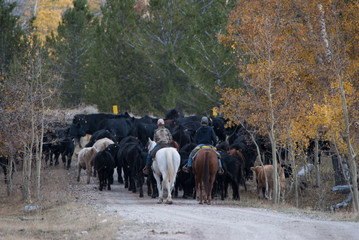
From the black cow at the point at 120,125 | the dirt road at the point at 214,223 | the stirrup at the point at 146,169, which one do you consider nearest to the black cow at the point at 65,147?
the black cow at the point at 120,125

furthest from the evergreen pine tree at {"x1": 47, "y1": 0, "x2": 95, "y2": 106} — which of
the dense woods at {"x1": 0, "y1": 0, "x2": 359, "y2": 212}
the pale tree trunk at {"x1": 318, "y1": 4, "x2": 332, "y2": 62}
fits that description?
the pale tree trunk at {"x1": 318, "y1": 4, "x2": 332, "y2": 62}

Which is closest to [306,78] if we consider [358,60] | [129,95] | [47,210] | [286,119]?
[358,60]

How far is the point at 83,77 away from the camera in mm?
44094

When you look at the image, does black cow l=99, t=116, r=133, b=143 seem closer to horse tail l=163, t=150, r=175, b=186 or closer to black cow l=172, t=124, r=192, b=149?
black cow l=172, t=124, r=192, b=149

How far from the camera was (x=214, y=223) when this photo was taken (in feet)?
40.7

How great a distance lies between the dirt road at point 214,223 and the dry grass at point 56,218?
1.50 feet

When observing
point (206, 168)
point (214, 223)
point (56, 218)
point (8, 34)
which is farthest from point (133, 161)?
point (8, 34)

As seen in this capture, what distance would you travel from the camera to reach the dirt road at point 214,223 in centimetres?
1116

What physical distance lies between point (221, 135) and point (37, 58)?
561 inches

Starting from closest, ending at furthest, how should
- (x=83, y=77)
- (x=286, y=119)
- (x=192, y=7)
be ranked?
(x=286, y=119)
(x=192, y=7)
(x=83, y=77)

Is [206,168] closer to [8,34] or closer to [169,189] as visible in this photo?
[169,189]

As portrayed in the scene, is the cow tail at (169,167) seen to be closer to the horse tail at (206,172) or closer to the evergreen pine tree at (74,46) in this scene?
the horse tail at (206,172)

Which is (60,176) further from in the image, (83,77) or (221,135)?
(83,77)

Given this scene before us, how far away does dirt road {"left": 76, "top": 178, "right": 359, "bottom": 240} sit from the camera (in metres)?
11.2
